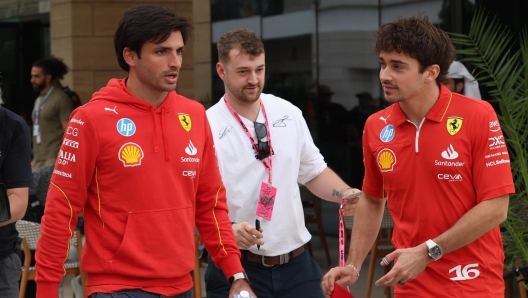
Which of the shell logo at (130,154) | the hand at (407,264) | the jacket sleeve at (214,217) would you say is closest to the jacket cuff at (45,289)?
the shell logo at (130,154)

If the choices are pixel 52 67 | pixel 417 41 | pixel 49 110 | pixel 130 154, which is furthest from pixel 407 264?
pixel 52 67

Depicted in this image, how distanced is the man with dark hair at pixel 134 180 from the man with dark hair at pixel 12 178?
81 cm

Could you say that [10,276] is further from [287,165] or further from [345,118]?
[345,118]

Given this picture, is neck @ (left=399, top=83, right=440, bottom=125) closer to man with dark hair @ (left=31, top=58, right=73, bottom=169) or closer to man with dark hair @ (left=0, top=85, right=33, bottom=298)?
man with dark hair @ (left=0, top=85, right=33, bottom=298)

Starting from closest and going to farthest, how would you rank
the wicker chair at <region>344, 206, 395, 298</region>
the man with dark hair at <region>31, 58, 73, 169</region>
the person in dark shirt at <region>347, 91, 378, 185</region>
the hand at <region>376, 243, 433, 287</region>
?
the hand at <region>376, 243, 433, 287</region> < the wicker chair at <region>344, 206, 395, 298</region> < the person in dark shirt at <region>347, 91, 378, 185</region> < the man with dark hair at <region>31, 58, 73, 169</region>

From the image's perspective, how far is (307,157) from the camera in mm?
4594

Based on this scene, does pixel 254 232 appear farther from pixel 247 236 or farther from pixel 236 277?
pixel 236 277

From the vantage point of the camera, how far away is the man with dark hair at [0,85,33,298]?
4.13m

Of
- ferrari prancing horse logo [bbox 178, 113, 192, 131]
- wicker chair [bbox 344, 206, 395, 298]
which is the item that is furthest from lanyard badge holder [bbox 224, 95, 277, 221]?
wicker chair [bbox 344, 206, 395, 298]

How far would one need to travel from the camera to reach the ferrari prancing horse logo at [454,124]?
134 inches

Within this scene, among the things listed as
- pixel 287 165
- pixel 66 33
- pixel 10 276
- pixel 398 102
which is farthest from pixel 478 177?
pixel 66 33

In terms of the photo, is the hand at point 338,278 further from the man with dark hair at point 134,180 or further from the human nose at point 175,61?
the human nose at point 175,61

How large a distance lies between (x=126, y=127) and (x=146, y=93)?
0.58ft

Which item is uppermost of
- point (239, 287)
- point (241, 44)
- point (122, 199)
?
point (241, 44)
